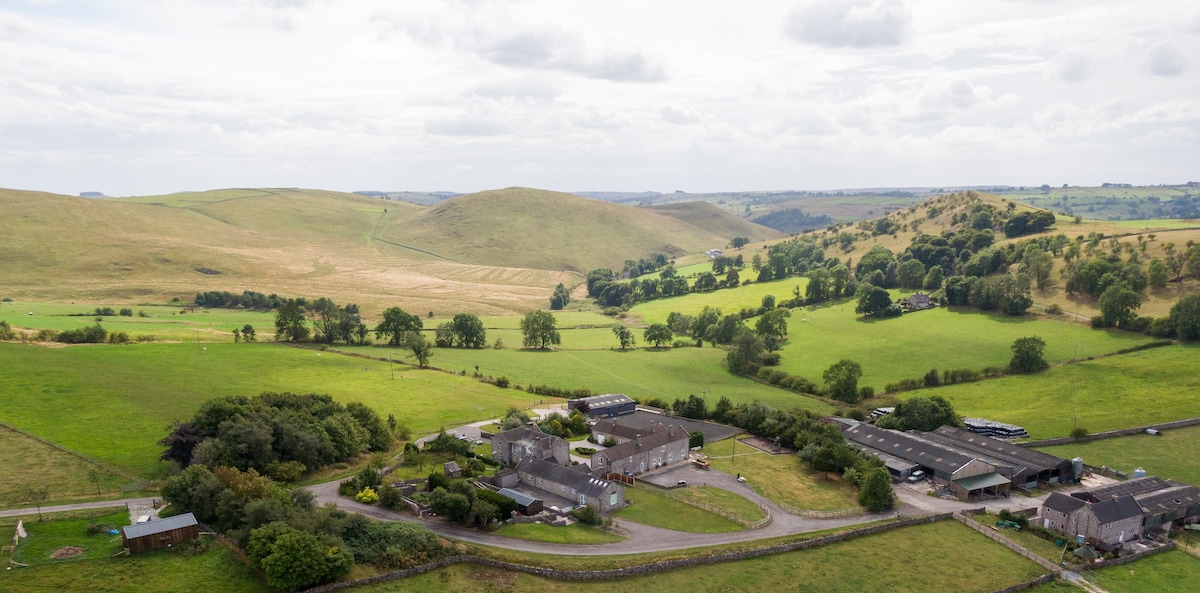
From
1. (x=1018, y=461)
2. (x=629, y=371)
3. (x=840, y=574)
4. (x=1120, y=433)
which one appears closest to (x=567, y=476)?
(x=840, y=574)

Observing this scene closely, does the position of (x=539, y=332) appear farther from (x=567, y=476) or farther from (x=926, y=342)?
(x=926, y=342)

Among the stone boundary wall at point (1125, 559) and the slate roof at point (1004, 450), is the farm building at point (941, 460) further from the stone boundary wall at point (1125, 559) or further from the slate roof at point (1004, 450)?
the stone boundary wall at point (1125, 559)

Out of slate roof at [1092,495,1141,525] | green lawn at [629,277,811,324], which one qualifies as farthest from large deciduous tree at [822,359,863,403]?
green lawn at [629,277,811,324]

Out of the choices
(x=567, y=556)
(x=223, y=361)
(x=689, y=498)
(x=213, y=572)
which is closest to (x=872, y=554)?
(x=689, y=498)

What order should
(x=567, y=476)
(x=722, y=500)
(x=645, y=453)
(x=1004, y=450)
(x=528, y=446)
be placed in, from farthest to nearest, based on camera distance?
(x=1004, y=450), (x=645, y=453), (x=528, y=446), (x=722, y=500), (x=567, y=476)

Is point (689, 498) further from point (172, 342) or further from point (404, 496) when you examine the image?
point (172, 342)

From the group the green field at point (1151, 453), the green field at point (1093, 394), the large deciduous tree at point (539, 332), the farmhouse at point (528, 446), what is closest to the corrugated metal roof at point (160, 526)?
the farmhouse at point (528, 446)
